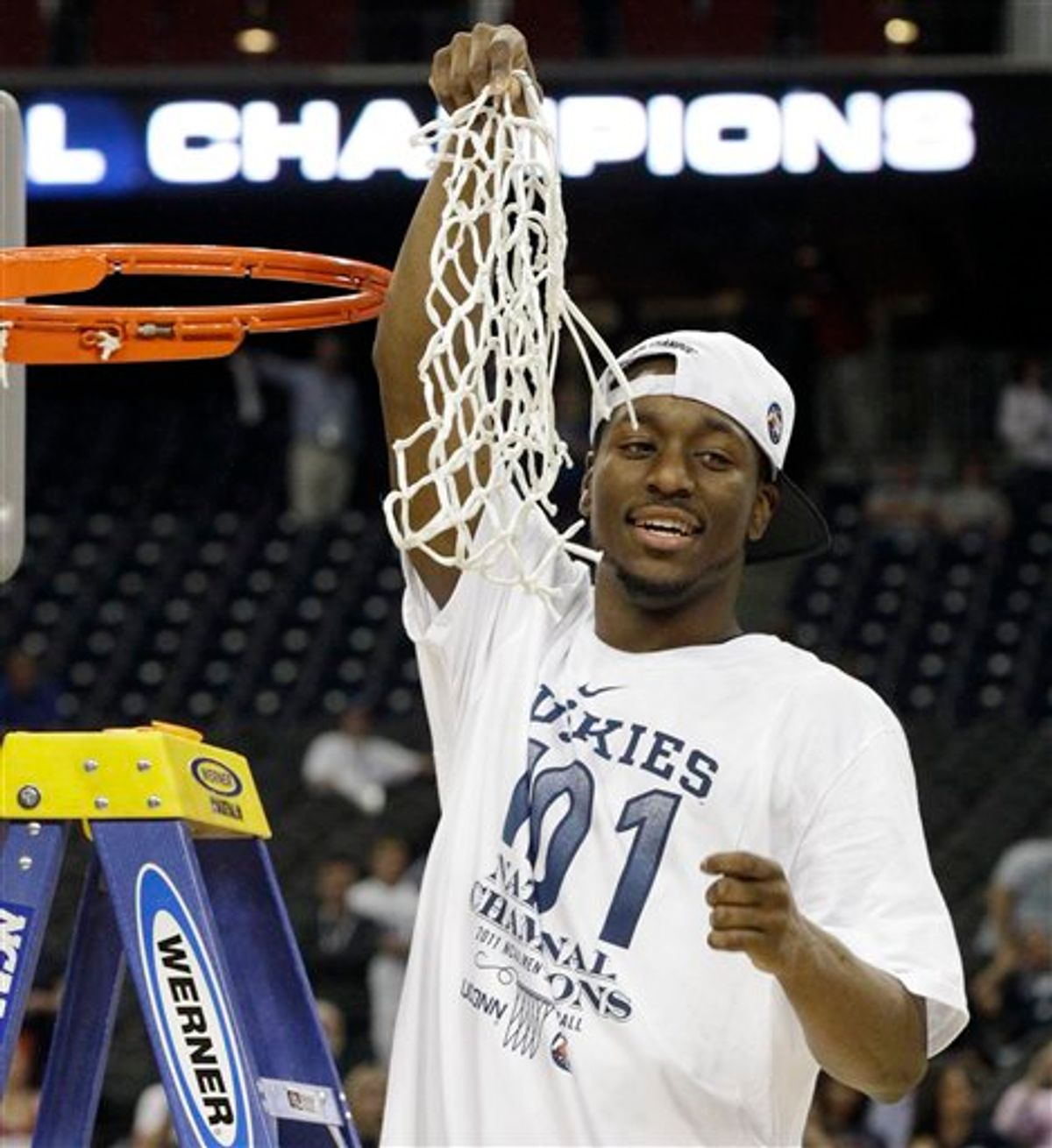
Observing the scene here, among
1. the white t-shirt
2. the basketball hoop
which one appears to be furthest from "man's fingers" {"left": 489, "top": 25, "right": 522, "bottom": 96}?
the white t-shirt

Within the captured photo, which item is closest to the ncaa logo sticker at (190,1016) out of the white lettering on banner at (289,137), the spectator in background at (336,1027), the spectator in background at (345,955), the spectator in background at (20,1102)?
the spectator in background at (20,1102)

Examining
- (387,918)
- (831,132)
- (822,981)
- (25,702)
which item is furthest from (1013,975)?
(822,981)

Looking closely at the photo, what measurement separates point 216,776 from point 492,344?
0.62 meters

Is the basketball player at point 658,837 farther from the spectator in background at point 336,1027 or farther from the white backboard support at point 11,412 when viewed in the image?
the spectator in background at point 336,1027

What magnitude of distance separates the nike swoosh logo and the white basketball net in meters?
0.15

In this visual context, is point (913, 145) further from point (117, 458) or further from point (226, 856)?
point (226, 856)

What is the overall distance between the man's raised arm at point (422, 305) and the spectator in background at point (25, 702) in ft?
31.8

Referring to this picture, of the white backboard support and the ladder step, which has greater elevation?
the white backboard support

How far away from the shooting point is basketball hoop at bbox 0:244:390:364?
12.9 ft

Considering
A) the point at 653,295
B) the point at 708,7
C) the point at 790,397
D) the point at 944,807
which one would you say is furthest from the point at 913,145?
the point at 790,397

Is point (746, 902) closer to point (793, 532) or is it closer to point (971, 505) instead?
point (793, 532)

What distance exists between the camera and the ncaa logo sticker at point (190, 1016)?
11.4 ft

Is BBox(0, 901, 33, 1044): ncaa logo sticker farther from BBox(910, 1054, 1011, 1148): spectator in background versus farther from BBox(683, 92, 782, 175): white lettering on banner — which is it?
BBox(683, 92, 782, 175): white lettering on banner

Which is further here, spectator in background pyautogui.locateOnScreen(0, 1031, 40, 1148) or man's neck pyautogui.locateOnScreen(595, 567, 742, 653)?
spectator in background pyautogui.locateOnScreen(0, 1031, 40, 1148)
